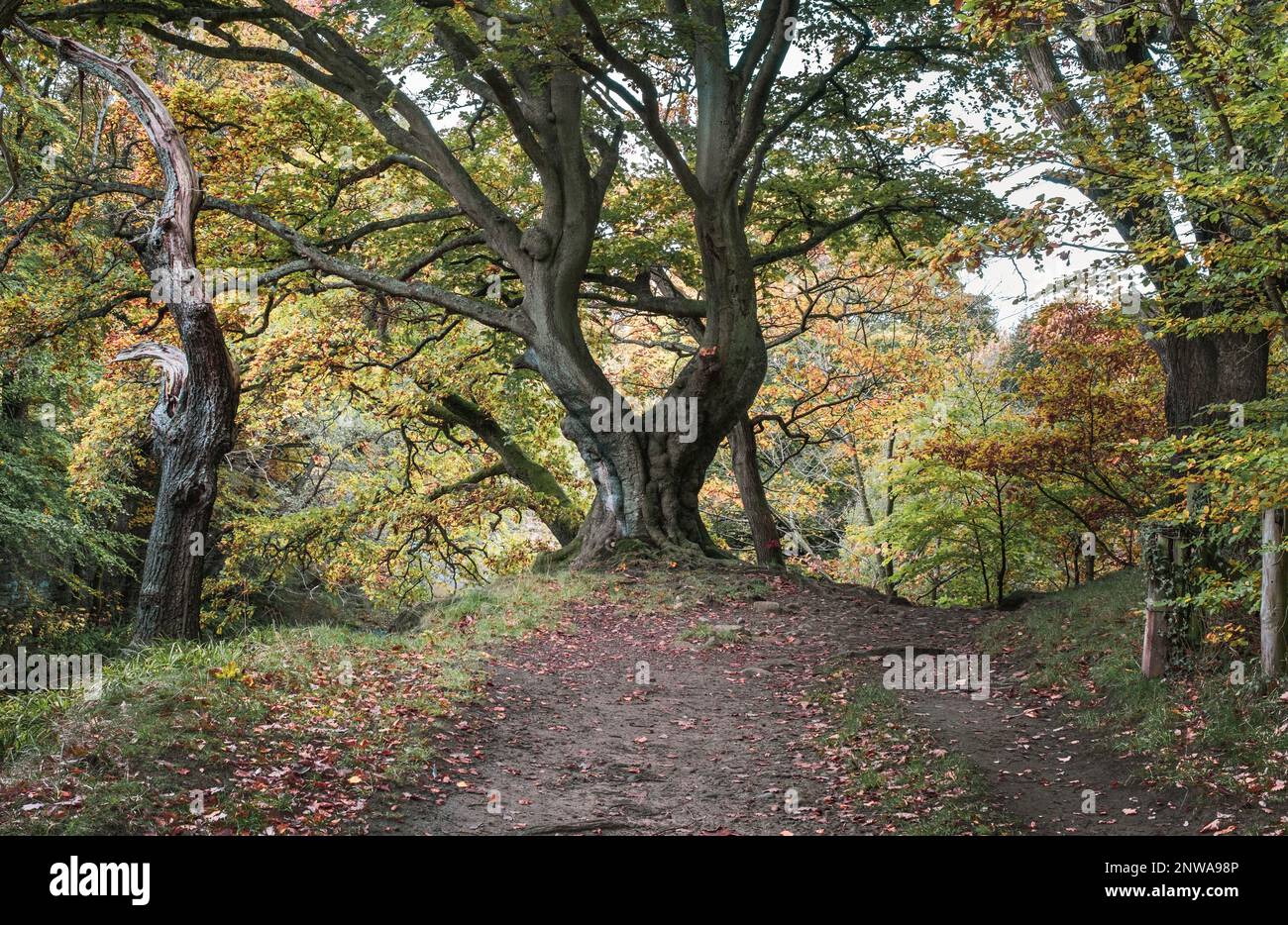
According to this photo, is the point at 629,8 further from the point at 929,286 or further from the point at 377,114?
the point at 929,286

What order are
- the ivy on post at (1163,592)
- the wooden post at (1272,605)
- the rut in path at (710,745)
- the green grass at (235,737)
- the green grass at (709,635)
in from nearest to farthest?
the green grass at (235,737) < the rut in path at (710,745) < the wooden post at (1272,605) < the ivy on post at (1163,592) < the green grass at (709,635)

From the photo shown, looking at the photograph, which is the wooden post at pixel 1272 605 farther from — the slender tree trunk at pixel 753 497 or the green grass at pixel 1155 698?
the slender tree trunk at pixel 753 497

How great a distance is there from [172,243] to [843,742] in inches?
286

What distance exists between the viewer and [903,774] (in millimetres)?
6422

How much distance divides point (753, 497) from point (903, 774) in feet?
34.8

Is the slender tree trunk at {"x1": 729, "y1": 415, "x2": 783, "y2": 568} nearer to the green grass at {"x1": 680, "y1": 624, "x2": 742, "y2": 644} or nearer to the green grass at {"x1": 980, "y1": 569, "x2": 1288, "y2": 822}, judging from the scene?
the green grass at {"x1": 680, "y1": 624, "x2": 742, "y2": 644}

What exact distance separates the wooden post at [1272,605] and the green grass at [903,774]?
223 centimetres

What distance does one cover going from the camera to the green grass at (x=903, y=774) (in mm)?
5543

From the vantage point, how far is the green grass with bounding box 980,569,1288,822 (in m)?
5.85

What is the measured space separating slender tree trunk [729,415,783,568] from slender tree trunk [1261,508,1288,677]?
33.9ft

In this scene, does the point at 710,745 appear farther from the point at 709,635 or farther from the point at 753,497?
the point at 753,497

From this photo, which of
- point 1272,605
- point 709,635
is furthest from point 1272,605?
point 709,635

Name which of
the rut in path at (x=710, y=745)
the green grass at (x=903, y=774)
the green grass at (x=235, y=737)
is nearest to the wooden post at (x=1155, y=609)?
the rut in path at (x=710, y=745)

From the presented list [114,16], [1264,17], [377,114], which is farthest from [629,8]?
[1264,17]
